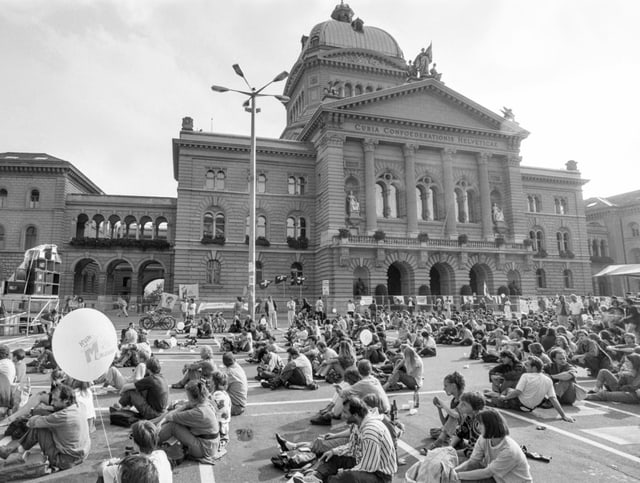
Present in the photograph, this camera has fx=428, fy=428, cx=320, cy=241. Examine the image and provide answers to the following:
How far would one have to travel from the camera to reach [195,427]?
6.30 metres

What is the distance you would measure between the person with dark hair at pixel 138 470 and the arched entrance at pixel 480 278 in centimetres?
3962

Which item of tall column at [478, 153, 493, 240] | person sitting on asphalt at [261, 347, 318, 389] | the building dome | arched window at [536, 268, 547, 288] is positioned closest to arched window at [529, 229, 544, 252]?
arched window at [536, 268, 547, 288]

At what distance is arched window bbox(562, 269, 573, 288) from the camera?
50412 millimetres

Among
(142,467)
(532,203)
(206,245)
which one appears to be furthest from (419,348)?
(532,203)

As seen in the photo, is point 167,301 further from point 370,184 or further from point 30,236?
point 370,184

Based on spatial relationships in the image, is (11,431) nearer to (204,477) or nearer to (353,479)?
(204,477)

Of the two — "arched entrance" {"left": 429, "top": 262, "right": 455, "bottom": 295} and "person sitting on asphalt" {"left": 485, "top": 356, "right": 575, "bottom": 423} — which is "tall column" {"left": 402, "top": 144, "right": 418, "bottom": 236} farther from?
"person sitting on asphalt" {"left": 485, "top": 356, "right": 575, "bottom": 423}

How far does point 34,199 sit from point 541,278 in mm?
54709

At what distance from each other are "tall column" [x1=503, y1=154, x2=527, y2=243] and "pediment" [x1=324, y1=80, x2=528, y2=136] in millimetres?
3379

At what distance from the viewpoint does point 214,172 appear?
4144 cm

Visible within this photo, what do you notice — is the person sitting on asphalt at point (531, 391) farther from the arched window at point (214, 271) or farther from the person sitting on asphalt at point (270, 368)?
the arched window at point (214, 271)

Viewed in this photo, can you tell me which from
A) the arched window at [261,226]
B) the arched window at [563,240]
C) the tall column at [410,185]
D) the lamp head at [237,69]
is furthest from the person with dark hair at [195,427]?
the arched window at [563,240]

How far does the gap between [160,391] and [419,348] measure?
11.5 m

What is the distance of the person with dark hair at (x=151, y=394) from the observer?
309 inches
